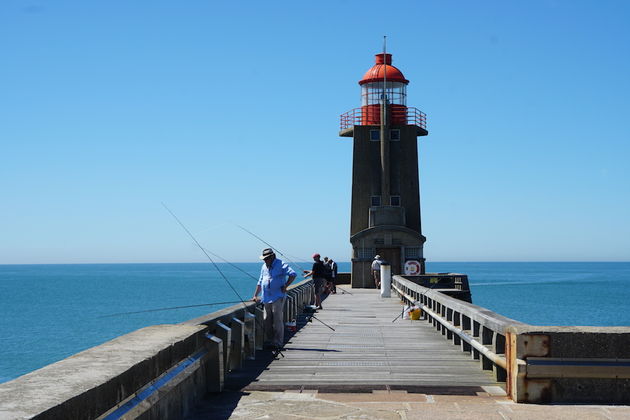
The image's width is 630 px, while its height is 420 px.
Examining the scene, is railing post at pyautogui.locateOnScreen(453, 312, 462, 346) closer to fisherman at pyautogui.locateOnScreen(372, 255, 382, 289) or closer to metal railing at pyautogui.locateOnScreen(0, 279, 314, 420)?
metal railing at pyautogui.locateOnScreen(0, 279, 314, 420)

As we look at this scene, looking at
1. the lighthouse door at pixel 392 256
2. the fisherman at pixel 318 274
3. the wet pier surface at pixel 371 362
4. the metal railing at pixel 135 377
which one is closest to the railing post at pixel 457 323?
the wet pier surface at pixel 371 362

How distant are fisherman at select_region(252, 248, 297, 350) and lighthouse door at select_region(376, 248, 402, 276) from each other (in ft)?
89.1

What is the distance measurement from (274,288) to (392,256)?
27.9 metres

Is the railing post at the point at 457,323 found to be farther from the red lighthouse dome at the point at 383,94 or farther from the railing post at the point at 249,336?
the red lighthouse dome at the point at 383,94

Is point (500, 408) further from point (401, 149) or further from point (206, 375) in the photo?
point (401, 149)

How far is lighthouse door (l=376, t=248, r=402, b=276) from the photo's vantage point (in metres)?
38.8

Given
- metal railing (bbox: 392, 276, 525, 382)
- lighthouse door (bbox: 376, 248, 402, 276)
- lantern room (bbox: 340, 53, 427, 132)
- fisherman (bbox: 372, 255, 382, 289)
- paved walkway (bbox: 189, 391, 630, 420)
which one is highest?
lantern room (bbox: 340, 53, 427, 132)

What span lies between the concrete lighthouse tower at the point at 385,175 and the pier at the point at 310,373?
26478mm

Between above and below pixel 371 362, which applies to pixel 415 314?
above

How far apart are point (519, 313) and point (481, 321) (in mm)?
59770

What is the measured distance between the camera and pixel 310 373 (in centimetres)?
949

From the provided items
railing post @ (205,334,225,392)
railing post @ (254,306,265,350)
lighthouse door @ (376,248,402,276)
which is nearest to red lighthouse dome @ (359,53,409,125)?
lighthouse door @ (376,248,402,276)

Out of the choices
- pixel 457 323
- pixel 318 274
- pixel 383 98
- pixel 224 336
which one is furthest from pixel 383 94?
pixel 224 336

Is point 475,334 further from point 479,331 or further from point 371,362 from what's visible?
point 371,362
